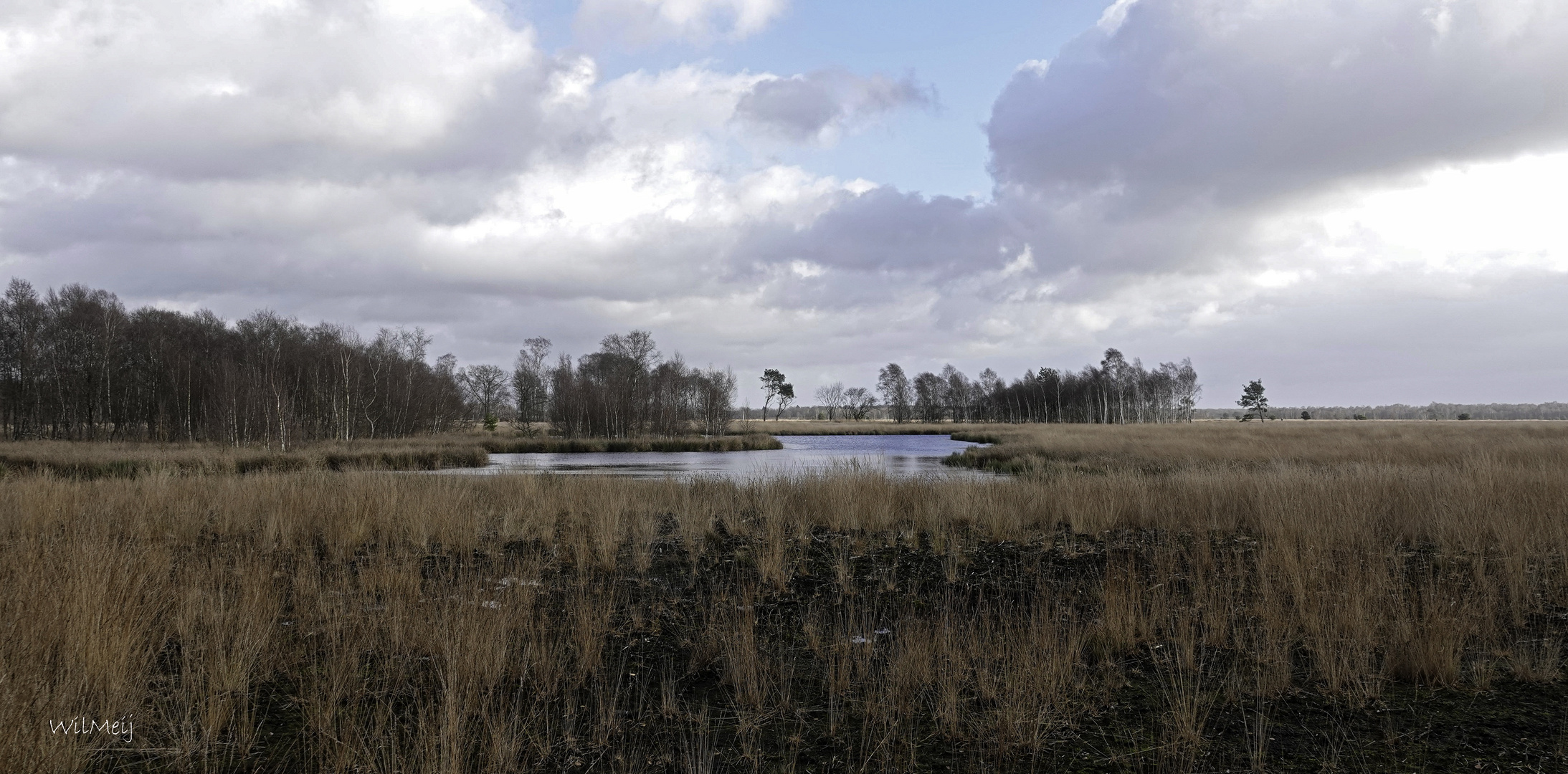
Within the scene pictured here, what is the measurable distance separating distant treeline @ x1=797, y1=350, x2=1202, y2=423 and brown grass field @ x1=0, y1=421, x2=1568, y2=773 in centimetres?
9279

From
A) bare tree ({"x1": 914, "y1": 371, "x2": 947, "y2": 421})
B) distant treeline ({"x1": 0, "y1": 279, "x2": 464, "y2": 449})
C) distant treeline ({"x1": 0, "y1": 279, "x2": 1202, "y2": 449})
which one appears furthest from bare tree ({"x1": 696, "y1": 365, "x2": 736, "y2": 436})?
bare tree ({"x1": 914, "y1": 371, "x2": 947, "y2": 421})

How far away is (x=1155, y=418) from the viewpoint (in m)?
98.2

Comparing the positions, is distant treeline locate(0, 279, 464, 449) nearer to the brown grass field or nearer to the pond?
the pond

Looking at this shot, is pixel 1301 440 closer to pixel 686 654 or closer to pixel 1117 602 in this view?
pixel 1117 602

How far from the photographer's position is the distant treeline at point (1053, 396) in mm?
98500

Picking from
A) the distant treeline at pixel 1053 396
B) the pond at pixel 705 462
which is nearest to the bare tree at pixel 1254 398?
the distant treeline at pixel 1053 396

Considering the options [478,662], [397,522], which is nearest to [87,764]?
[478,662]

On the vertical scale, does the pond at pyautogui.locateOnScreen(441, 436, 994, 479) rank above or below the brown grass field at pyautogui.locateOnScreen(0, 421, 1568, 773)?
below

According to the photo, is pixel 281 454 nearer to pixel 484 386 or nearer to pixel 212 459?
pixel 212 459

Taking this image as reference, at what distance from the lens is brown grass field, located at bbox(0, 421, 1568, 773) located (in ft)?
11.4

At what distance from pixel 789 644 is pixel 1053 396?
104337 mm

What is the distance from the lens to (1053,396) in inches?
4043

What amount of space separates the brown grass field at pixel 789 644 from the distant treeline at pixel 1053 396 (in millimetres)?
92791

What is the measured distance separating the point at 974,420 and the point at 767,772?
115 metres
